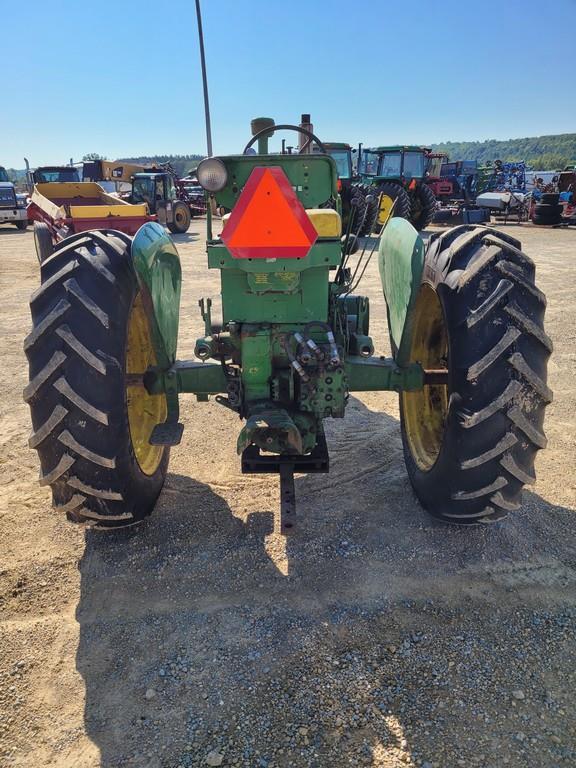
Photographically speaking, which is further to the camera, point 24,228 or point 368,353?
point 24,228

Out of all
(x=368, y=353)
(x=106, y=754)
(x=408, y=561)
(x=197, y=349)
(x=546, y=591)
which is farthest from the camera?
(x=368, y=353)

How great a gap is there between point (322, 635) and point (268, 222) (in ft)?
6.12

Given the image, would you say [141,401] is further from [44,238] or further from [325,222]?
[44,238]

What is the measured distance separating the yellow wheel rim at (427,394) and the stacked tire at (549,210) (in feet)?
62.7

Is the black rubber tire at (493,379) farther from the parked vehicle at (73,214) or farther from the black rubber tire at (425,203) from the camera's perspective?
the black rubber tire at (425,203)

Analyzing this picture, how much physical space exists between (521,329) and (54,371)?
216 centimetres

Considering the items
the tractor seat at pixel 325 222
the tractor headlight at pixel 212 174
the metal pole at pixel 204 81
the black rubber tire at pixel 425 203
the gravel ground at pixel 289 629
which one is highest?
the metal pole at pixel 204 81

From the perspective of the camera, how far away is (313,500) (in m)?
3.50

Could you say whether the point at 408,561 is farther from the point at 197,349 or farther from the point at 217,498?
the point at 197,349

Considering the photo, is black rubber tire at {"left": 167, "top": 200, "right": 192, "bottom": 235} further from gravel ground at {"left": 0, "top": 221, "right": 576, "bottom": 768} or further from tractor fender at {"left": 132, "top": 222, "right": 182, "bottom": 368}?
tractor fender at {"left": 132, "top": 222, "right": 182, "bottom": 368}

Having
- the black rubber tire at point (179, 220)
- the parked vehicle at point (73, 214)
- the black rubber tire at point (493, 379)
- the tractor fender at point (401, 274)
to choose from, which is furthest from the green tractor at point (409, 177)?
the black rubber tire at point (493, 379)

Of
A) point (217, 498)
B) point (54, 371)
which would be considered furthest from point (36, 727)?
point (217, 498)

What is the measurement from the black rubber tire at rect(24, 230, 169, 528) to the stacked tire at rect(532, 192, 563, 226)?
20676 millimetres

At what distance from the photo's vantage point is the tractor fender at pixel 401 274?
2867 mm
